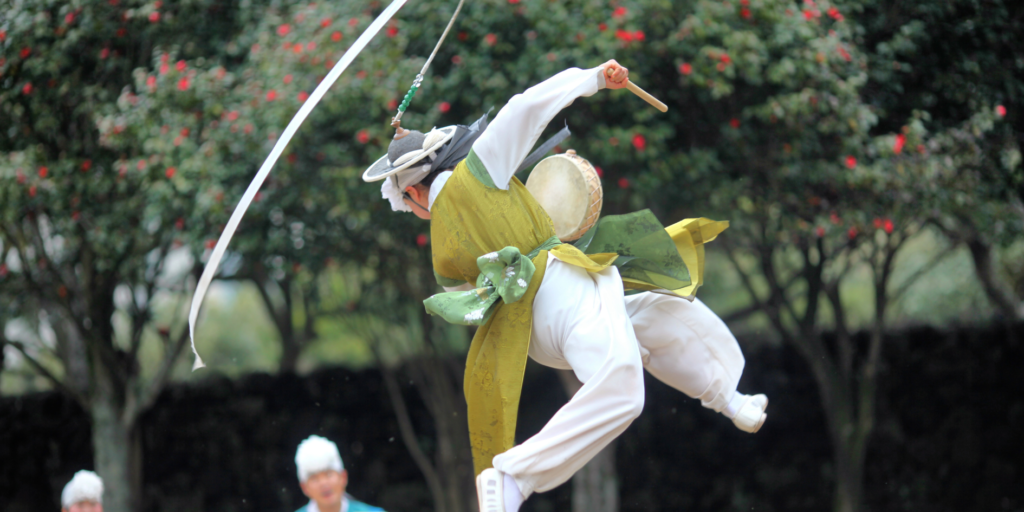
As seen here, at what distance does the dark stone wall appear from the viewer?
688 centimetres

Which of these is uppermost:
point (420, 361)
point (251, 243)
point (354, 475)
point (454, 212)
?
point (454, 212)

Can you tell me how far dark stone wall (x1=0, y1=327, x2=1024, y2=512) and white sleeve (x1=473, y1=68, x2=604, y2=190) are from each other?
5225 millimetres

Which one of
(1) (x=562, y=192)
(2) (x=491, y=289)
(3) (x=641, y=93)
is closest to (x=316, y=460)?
(2) (x=491, y=289)

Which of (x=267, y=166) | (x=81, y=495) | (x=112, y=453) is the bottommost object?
(x=112, y=453)

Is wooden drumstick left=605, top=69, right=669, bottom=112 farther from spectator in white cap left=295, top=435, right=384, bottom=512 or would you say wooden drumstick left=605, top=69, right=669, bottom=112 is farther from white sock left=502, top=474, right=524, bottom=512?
spectator in white cap left=295, top=435, right=384, bottom=512

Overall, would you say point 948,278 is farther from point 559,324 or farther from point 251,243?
point 559,324

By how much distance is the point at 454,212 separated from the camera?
6.70 ft

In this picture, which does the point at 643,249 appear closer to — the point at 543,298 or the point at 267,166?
the point at 543,298

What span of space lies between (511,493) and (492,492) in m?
0.04

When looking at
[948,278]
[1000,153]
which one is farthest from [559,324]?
[948,278]

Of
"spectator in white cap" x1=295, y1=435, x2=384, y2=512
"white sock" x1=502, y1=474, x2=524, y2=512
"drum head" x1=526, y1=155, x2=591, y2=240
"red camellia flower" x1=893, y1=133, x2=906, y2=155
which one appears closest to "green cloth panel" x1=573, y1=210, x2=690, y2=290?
"drum head" x1=526, y1=155, x2=591, y2=240

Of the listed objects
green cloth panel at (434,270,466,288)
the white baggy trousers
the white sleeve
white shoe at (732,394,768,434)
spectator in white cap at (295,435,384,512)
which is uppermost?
the white sleeve

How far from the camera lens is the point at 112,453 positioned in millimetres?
6355

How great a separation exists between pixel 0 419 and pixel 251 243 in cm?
419
